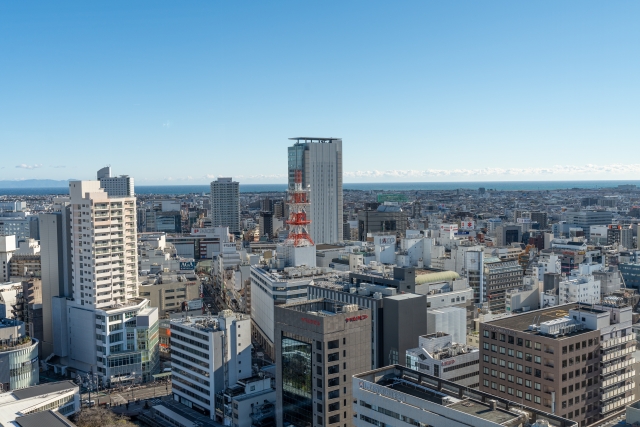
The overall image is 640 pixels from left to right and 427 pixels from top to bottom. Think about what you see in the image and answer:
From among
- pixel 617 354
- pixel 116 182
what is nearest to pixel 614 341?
pixel 617 354

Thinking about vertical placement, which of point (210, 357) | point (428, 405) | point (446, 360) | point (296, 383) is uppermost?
point (428, 405)


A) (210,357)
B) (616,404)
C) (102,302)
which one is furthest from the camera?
(102,302)

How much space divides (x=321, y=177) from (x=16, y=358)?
140 ft

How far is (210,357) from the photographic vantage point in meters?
26.1

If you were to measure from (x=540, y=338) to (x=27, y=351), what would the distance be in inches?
837

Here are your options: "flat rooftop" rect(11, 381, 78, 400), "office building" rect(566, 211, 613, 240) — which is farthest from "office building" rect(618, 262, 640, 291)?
"office building" rect(566, 211, 613, 240)

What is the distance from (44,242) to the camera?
34656mm

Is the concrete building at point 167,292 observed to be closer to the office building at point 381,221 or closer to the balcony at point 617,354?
the balcony at point 617,354

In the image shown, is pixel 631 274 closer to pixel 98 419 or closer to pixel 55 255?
pixel 98 419

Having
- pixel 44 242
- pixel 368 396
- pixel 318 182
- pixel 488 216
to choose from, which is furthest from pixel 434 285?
pixel 488 216

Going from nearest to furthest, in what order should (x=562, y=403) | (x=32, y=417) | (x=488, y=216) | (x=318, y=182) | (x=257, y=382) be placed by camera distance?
(x=562, y=403) < (x=32, y=417) < (x=257, y=382) < (x=318, y=182) < (x=488, y=216)

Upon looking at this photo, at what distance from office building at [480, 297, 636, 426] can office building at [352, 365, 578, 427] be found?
466 centimetres

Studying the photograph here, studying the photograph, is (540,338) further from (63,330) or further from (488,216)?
(488,216)

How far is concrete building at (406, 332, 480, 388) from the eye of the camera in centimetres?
2220
